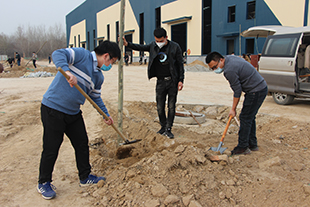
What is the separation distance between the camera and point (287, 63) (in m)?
6.97

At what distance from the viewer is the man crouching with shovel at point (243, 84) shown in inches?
141

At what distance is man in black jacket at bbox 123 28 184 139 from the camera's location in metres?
4.66

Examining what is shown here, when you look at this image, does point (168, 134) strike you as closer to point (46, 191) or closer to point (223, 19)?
point (46, 191)

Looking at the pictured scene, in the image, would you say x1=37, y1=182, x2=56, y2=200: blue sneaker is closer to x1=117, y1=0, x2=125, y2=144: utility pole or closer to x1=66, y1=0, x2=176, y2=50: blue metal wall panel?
x1=117, y1=0, x2=125, y2=144: utility pole

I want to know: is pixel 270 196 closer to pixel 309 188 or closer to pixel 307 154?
pixel 309 188

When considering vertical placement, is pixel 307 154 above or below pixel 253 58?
below

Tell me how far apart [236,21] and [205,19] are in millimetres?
4899

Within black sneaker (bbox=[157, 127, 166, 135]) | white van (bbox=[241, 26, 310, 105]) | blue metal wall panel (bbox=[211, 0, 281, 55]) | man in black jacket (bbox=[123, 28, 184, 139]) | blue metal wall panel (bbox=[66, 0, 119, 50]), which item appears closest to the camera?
man in black jacket (bbox=[123, 28, 184, 139])

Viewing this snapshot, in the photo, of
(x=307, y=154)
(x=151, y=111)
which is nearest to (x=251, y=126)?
(x=307, y=154)

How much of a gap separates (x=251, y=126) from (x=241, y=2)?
19.2m

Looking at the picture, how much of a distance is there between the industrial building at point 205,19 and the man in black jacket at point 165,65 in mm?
8380

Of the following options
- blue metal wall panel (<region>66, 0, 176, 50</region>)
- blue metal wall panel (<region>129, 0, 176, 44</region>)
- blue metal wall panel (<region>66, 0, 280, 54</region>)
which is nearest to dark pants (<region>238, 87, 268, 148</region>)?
blue metal wall panel (<region>66, 0, 280, 54</region>)

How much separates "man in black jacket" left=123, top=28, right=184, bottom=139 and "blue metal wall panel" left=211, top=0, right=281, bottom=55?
1561cm

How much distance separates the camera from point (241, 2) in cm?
2009
